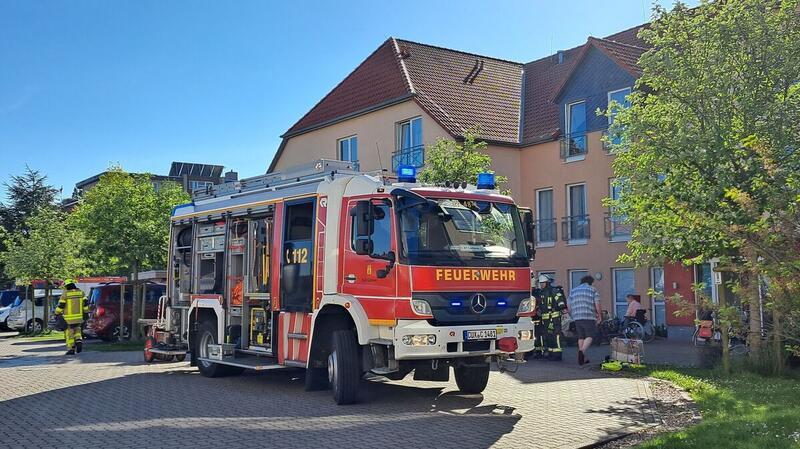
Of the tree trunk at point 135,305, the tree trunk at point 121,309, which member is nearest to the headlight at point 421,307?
the tree trunk at point 135,305

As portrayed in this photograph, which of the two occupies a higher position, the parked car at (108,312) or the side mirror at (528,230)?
the side mirror at (528,230)

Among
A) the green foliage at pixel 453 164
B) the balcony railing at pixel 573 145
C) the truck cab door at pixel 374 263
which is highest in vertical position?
the balcony railing at pixel 573 145

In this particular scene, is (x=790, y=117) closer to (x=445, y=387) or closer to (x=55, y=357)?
(x=445, y=387)

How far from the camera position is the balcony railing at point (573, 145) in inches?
1065

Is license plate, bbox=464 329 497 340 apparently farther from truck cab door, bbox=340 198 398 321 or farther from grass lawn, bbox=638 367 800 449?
grass lawn, bbox=638 367 800 449

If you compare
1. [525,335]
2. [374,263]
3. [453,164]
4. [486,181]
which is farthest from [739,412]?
[453,164]

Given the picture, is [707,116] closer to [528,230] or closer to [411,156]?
[528,230]

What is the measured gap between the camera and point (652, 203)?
13016 mm

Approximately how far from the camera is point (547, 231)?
1110 inches

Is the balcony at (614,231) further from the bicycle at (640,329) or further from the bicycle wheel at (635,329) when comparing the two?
the bicycle wheel at (635,329)

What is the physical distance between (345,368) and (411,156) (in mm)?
19898

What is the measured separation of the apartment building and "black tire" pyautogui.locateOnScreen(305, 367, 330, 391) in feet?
44.0

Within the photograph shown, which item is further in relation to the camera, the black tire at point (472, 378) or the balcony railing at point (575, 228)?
the balcony railing at point (575, 228)

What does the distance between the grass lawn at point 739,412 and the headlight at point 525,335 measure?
7.32 feet
